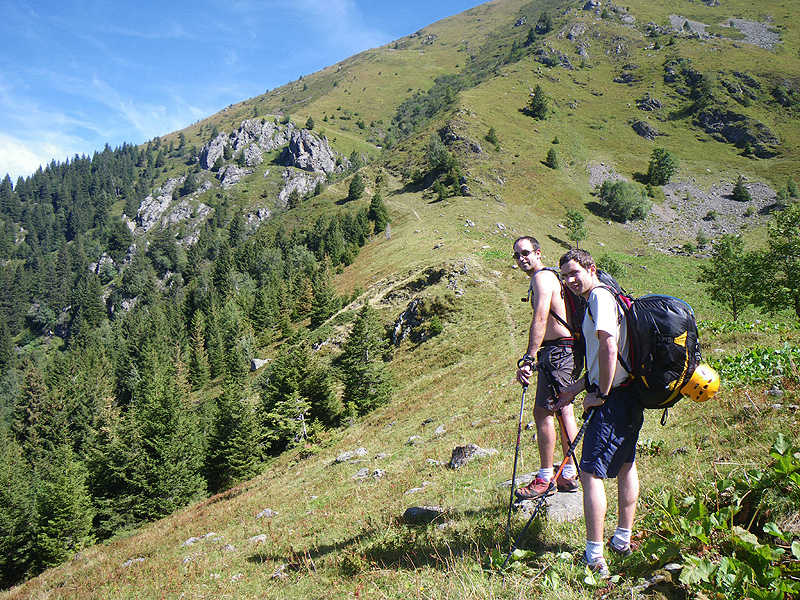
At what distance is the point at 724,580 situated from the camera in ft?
8.77

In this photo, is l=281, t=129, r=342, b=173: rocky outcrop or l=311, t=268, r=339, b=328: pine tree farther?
l=281, t=129, r=342, b=173: rocky outcrop

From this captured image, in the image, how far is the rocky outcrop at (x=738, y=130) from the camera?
307ft

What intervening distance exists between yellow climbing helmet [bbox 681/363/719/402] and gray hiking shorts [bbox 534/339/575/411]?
174cm

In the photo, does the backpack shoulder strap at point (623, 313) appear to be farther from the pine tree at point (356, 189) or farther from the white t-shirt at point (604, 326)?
the pine tree at point (356, 189)

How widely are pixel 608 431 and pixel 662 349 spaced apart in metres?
0.88

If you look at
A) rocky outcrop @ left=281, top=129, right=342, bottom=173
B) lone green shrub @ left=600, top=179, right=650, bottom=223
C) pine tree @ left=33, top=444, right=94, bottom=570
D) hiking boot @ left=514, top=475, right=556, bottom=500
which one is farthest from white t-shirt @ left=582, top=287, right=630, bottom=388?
rocky outcrop @ left=281, top=129, right=342, bottom=173

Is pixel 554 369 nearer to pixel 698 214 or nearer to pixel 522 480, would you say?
pixel 522 480

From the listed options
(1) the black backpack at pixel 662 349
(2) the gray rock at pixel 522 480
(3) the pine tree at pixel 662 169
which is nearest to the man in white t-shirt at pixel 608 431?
(1) the black backpack at pixel 662 349

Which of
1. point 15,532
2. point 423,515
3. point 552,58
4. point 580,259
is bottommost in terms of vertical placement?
point 15,532

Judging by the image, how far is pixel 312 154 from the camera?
639ft

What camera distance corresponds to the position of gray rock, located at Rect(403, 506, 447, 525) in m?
5.93

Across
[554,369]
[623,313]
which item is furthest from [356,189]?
[623,313]

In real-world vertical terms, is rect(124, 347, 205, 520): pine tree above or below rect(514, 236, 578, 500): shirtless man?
below

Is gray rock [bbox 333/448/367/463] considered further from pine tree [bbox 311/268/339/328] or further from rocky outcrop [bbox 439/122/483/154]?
rocky outcrop [bbox 439/122/483/154]
